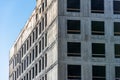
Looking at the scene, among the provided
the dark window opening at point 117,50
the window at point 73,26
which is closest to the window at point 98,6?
the window at point 73,26

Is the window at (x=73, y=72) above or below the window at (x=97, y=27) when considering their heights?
below

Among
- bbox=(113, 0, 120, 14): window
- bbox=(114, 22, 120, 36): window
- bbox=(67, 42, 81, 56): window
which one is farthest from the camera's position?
bbox=(113, 0, 120, 14): window

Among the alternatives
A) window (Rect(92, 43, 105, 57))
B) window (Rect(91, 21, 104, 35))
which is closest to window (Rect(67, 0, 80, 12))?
window (Rect(91, 21, 104, 35))

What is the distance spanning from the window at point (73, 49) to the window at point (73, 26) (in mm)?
1755

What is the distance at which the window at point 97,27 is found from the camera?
66.7 meters

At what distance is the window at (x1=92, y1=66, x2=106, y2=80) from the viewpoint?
64.7 metres

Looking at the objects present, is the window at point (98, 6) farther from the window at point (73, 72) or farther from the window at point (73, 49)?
the window at point (73, 72)

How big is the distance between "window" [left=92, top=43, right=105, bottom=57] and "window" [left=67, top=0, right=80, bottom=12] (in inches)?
227

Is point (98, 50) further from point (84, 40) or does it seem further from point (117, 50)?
point (117, 50)

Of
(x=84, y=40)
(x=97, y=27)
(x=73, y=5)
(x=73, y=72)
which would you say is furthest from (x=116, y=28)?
(x=73, y=72)

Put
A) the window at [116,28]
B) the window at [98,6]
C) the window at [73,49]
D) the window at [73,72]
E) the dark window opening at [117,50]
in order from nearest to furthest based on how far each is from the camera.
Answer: the window at [73,72] < the window at [73,49] < the dark window opening at [117,50] < the window at [116,28] < the window at [98,6]

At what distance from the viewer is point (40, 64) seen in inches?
3086

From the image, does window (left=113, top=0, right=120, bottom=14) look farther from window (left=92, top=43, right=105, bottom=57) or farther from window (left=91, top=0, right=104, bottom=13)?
window (left=92, top=43, right=105, bottom=57)

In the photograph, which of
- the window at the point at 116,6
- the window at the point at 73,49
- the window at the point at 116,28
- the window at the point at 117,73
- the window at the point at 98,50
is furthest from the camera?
the window at the point at 116,6
